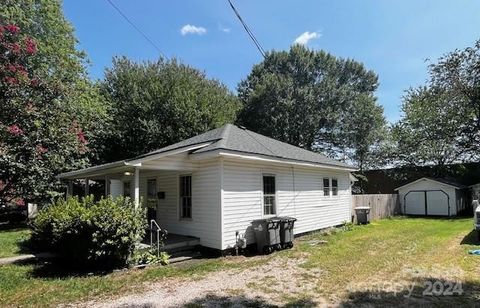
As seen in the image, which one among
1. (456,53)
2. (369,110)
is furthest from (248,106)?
(456,53)

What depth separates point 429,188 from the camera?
81.8 feet

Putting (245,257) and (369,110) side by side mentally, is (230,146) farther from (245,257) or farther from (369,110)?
(369,110)

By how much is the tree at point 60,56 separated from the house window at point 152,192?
770cm

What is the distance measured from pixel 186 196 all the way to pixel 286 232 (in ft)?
11.0

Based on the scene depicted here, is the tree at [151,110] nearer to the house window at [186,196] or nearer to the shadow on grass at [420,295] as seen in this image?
the house window at [186,196]

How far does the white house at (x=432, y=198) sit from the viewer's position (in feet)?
78.8

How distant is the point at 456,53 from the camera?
602 inches

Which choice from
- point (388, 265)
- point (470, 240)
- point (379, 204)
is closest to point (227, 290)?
point (388, 265)

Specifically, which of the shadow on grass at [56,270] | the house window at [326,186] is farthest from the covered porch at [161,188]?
the house window at [326,186]

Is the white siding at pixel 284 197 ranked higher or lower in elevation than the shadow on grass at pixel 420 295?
higher

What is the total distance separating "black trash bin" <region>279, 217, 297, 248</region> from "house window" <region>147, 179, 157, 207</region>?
4.50 m

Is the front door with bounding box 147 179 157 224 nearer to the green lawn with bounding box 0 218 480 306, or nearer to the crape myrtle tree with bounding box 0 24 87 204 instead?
the green lawn with bounding box 0 218 480 306

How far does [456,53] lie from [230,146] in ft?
37.8

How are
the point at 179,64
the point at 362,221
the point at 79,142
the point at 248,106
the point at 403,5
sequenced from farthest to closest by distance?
the point at 248,106, the point at 179,64, the point at 362,221, the point at 79,142, the point at 403,5
